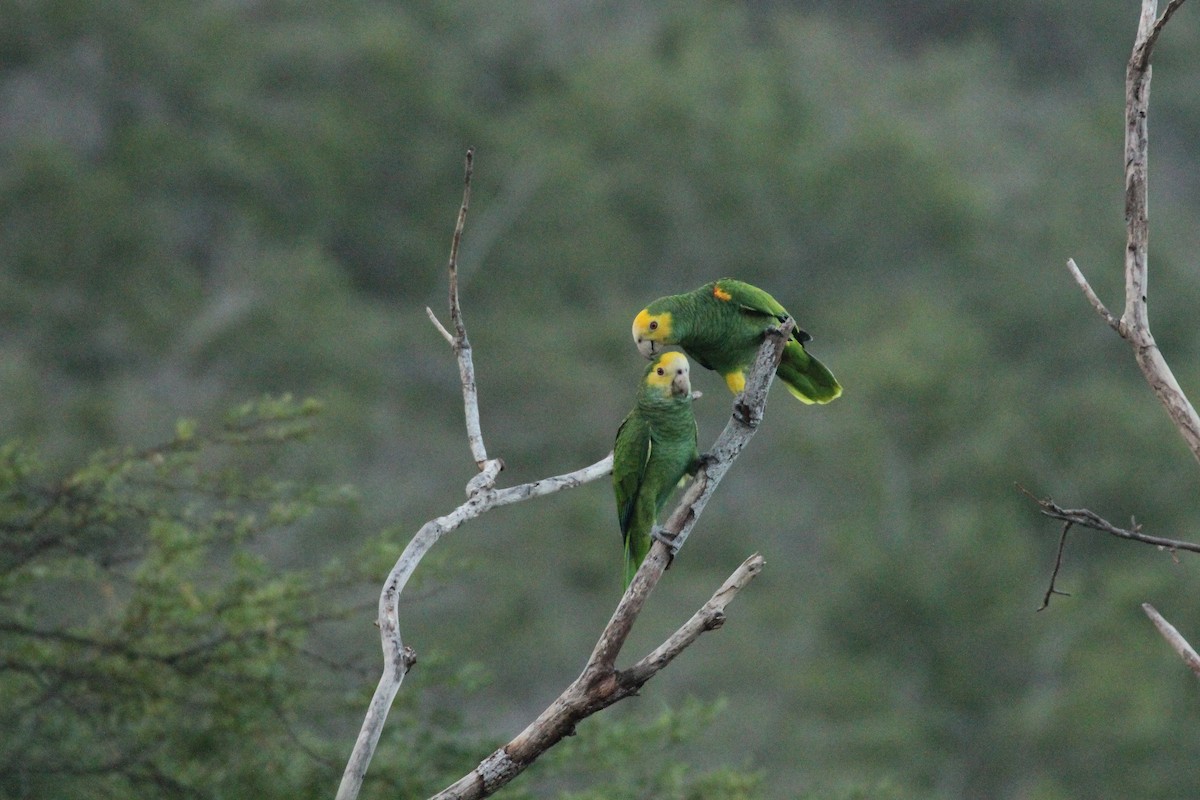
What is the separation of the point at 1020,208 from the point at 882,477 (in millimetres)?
12016

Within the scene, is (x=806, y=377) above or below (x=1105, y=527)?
above

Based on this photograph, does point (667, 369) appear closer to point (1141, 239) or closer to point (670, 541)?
point (670, 541)

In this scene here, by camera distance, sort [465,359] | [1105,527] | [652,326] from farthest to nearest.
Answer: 1. [652,326]
2. [465,359]
3. [1105,527]

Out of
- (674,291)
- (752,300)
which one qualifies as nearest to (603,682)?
(752,300)

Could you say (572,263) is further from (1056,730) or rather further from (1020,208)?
(1056,730)

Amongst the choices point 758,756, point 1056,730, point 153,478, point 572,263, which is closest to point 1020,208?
point 572,263

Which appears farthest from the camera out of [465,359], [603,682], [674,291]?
[674,291]

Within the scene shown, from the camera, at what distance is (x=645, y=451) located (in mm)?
4820

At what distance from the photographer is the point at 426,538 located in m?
3.66

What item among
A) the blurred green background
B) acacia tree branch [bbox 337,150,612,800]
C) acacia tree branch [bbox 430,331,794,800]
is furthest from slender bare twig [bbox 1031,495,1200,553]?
the blurred green background

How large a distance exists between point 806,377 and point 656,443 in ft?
2.63

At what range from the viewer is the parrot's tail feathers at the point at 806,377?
17.3 ft

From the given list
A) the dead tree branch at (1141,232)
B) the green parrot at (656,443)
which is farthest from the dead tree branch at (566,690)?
the dead tree branch at (1141,232)

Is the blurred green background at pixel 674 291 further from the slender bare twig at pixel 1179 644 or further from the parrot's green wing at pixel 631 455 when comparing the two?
the slender bare twig at pixel 1179 644
